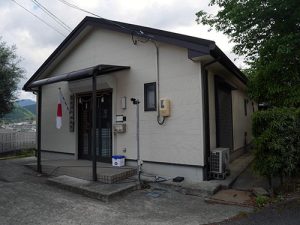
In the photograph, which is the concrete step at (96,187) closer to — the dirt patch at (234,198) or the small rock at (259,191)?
the dirt patch at (234,198)

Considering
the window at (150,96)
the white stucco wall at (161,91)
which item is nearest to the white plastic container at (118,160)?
the white stucco wall at (161,91)

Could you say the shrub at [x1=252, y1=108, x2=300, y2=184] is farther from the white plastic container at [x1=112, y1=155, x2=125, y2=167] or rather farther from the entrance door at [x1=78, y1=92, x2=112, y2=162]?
the entrance door at [x1=78, y1=92, x2=112, y2=162]

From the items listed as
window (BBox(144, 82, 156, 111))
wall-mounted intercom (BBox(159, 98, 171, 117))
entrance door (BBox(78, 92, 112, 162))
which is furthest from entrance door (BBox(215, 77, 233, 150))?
entrance door (BBox(78, 92, 112, 162))

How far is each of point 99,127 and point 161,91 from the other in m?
2.82

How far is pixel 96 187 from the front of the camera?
6344 mm

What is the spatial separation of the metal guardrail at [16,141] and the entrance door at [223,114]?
11.3 meters

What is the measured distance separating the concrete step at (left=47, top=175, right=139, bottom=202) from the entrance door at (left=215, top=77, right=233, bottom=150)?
3.07 metres

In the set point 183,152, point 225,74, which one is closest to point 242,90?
point 225,74

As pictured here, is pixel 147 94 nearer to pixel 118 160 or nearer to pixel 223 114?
pixel 118 160

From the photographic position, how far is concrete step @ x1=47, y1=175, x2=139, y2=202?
5.88 meters

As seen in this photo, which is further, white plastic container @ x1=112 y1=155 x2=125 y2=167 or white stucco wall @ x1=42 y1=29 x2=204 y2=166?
white plastic container @ x1=112 y1=155 x2=125 y2=167

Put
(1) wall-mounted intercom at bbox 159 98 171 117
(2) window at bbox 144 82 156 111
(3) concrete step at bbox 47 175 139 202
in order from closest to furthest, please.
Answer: (3) concrete step at bbox 47 175 139 202 → (1) wall-mounted intercom at bbox 159 98 171 117 → (2) window at bbox 144 82 156 111

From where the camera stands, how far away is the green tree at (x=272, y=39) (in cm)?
666

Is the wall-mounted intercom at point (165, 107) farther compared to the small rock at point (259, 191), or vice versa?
the wall-mounted intercom at point (165, 107)
